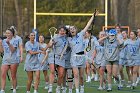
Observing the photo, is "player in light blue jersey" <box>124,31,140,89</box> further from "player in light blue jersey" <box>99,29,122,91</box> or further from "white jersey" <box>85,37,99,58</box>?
"player in light blue jersey" <box>99,29,122,91</box>

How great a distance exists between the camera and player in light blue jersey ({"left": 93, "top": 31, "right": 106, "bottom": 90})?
17.5 meters

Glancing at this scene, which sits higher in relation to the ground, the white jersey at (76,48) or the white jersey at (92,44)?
the white jersey at (92,44)

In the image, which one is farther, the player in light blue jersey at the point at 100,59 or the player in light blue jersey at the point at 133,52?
the player in light blue jersey at the point at 133,52

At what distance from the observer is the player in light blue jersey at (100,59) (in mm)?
17453

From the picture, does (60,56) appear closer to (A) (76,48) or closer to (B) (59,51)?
(B) (59,51)

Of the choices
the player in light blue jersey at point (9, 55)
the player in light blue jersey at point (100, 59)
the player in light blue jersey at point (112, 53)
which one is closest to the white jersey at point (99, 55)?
the player in light blue jersey at point (100, 59)

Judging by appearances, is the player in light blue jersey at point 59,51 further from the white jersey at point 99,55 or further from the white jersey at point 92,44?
the white jersey at point 92,44

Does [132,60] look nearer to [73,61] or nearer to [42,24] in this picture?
[73,61]

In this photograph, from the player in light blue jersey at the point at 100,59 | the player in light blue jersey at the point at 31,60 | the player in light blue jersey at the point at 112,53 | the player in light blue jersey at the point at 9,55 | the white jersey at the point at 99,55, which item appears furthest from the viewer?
the white jersey at the point at 99,55

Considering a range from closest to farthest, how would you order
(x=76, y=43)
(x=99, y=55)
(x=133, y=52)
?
1. (x=76, y=43)
2. (x=133, y=52)
3. (x=99, y=55)

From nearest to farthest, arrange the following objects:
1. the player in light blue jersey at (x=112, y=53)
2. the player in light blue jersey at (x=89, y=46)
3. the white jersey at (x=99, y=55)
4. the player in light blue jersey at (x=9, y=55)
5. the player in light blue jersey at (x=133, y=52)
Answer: the player in light blue jersey at (x=9, y=55) → the player in light blue jersey at (x=112, y=53) → the white jersey at (x=99, y=55) → the player in light blue jersey at (x=133, y=52) → the player in light blue jersey at (x=89, y=46)

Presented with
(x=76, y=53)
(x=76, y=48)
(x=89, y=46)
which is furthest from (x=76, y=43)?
(x=89, y=46)

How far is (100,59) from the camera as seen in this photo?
1795 cm

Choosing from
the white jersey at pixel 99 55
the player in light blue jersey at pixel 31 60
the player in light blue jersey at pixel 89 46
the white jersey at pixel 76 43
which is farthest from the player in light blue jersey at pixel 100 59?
the player in light blue jersey at pixel 31 60
